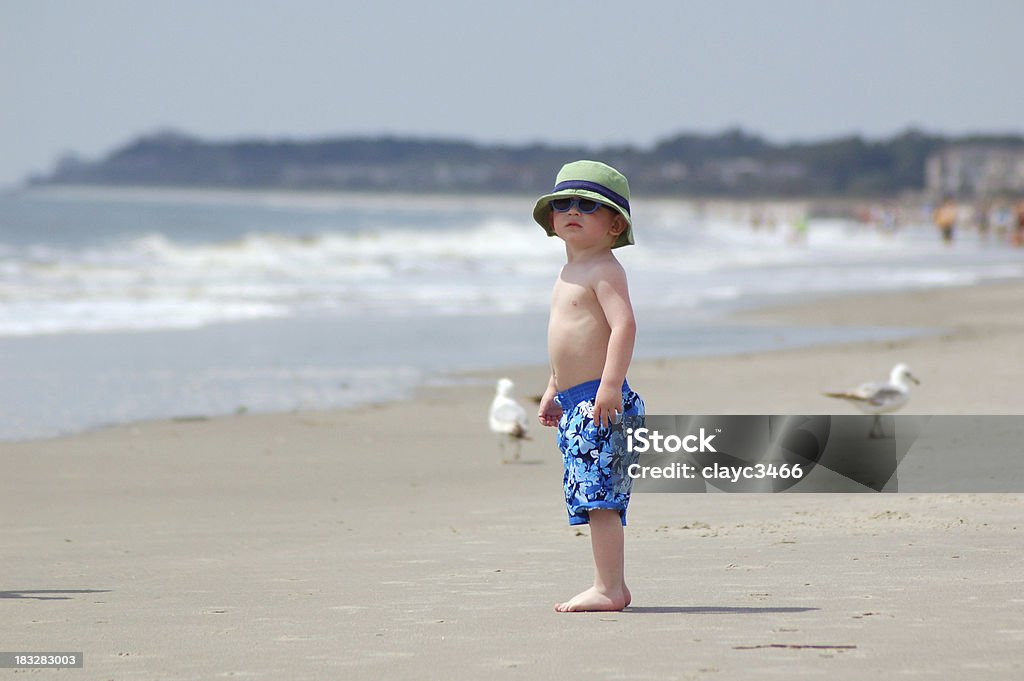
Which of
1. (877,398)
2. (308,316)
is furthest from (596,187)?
(308,316)

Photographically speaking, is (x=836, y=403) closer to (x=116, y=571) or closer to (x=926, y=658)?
(x=116, y=571)

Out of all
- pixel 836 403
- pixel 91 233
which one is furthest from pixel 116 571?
pixel 91 233

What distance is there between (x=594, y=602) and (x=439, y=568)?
1112 mm

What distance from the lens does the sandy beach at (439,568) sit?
4.12 meters

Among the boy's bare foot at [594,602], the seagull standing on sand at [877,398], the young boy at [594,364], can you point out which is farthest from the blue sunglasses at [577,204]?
the seagull standing on sand at [877,398]

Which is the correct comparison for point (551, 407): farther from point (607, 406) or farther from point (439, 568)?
point (439, 568)

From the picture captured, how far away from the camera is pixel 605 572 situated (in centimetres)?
481

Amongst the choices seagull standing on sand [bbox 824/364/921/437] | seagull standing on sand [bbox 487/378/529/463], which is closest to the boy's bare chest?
seagull standing on sand [bbox 487/378/529/463]

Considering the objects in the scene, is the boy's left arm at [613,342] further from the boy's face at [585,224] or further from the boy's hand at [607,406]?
the boy's face at [585,224]

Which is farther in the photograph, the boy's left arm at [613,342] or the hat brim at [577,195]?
the hat brim at [577,195]

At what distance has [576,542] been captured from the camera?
639cm

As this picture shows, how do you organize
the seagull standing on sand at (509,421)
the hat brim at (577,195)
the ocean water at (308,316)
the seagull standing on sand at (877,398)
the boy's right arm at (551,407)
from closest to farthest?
the hat brim at (577,195) → the boy's right arm at (551,407) → the seagull standing on sand at (509,421) → the seagull standing on sand at (877,398) → the ocean water at (308,316)

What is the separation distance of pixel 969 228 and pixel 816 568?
89.2 m

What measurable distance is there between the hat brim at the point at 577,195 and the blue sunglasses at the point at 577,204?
32 mm
